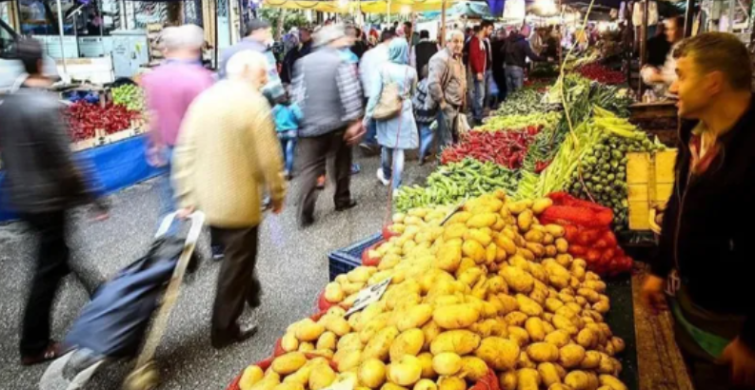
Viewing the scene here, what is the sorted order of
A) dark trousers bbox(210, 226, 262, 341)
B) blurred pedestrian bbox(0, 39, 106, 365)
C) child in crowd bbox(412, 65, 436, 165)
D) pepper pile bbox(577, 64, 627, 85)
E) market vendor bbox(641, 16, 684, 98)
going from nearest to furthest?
blurred pedestrian bbox(0, 39, 106, 365) < dark trousers bbox(210, 226, 262, 341) < market vendor bbox(641, 16, 684, 98) < child in crowd bbox(412, 65, 436, 165) < pepper pile bbox(577, 64, 627, 85)

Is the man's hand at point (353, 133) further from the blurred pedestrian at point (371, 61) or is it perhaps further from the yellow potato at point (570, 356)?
the yellow potato at point (570, 356)

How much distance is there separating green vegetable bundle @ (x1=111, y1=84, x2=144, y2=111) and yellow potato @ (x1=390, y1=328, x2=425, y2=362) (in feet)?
26.4

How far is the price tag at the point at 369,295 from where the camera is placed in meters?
2.83

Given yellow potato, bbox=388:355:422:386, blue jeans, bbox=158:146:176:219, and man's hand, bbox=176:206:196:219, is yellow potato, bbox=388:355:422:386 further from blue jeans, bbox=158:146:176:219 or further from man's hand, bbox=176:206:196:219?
blue jeans, bbox=158:146:176:219

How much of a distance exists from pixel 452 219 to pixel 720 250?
68.1 inches

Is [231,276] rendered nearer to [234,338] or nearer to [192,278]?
[234,338]

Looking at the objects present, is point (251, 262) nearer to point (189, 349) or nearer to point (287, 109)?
point (189, 349)

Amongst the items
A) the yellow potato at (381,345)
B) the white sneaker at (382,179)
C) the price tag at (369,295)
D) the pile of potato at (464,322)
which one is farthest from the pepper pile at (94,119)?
the yellow potato at (381,345)

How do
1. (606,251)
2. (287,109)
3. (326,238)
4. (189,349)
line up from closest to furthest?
(189,349), (606,251), (326,238), (287,109)

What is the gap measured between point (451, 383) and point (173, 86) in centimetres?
352

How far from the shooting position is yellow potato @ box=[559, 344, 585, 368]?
2.66 m

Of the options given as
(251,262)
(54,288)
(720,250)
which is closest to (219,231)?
(251,262)

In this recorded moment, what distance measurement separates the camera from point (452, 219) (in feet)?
11.9

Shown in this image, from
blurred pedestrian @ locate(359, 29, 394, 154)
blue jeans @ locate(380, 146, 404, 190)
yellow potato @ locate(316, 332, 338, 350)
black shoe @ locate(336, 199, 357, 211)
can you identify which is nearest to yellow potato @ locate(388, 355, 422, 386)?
yellow potato @ locate(316, 332, 338, 350)
